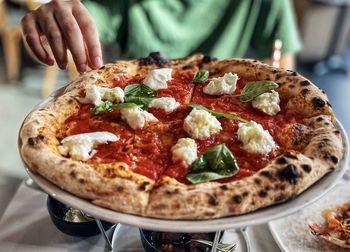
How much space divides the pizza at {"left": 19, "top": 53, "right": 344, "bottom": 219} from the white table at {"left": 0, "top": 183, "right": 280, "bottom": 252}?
0.83 ft

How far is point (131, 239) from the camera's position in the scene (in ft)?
3.72

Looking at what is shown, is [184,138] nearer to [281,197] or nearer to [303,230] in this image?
[281,197]

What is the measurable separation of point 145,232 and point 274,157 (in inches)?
13.1

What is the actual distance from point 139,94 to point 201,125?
233 millimetres

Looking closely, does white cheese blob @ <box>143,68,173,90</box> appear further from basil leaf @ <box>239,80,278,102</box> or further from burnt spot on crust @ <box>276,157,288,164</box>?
burnt spot on crust @ <box>276,157,288,164</box>

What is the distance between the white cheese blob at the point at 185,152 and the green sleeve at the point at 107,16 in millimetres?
1085

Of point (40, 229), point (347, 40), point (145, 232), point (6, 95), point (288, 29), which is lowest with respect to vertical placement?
point (6, 95)

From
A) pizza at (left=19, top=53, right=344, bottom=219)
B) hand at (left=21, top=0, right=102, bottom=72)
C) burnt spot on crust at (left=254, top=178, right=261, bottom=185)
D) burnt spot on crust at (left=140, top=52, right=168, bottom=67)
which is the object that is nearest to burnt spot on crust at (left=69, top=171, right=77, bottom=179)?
pizza at (left=19, top=53, right=344, bottom=219)

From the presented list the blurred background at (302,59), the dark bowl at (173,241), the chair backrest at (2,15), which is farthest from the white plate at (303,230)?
the chair backrest at (2,15)

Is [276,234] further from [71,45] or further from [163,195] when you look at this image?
[71,45]

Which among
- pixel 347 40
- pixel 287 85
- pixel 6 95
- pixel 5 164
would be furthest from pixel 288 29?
pixel 347 40

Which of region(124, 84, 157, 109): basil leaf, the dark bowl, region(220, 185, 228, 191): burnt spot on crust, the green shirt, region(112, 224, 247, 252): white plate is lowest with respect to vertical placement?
region(112, 224, 247, 252): white plate

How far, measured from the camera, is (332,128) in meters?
1.02

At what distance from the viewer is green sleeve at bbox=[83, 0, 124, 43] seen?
1925 mm
